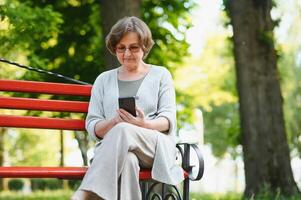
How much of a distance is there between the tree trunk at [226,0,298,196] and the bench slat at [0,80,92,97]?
185 inches

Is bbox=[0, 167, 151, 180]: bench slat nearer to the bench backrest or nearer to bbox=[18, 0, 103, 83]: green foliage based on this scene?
the bench backrest

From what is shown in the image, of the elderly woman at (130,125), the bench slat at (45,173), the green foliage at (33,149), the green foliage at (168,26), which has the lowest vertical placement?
the bench slat at (45,173)

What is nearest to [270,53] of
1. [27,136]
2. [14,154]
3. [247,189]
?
[247,189]

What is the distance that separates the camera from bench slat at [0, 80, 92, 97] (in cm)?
476

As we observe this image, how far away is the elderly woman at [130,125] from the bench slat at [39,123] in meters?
0.45

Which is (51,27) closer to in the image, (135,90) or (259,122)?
A: (259,122)

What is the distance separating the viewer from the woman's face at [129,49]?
428 cm

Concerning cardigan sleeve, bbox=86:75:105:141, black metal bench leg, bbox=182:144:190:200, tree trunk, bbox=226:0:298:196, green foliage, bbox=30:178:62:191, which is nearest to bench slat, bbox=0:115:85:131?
cardigan sleeve, bbox=86:75:105:141

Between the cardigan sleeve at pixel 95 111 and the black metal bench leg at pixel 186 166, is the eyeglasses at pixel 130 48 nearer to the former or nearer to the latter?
the cardigan sleeve at pixel 95 111

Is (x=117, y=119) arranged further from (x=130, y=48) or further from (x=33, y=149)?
(x=33, y=149)

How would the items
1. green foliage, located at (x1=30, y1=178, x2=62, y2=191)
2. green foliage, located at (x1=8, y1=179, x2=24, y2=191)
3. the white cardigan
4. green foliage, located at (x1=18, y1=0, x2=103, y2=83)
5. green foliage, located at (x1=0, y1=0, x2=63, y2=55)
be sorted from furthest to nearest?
1. green foliage, located at (x1=8, y1=179, x2=24, y2=191)
2. green foliage, located at (x1=30, y1=178, x2=62, y2=191)
3. green foliage, located at (x1=18, y1=0, x2=103, y2=83)
4. green foliage, located at (x1=0, y1=0, x2=63, y2=55)
5. the white cardigan

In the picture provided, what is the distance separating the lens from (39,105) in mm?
4844

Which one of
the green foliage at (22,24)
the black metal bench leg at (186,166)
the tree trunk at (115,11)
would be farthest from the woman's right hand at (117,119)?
the green foliage at (22,24)

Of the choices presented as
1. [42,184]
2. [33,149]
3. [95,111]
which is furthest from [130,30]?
[42,184]
